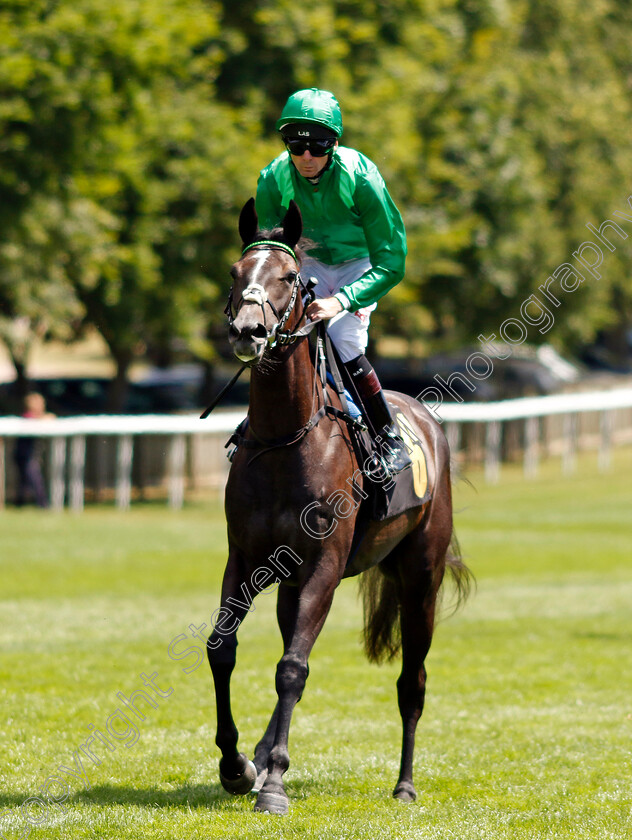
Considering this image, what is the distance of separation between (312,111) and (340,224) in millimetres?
601

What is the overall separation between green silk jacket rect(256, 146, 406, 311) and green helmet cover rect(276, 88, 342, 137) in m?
0.15

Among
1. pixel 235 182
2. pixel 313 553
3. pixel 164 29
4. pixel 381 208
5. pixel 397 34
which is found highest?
pixel 397 34

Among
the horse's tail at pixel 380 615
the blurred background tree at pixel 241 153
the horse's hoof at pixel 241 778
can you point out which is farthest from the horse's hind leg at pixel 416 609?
the blurred background tree at pixel 241 153

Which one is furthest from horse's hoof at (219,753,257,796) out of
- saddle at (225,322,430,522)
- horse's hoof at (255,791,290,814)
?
saddle at (225,322,430,522)

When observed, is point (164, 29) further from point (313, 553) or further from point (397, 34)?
point (313, 553)

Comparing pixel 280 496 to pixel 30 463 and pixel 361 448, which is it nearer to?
pixel 361 448

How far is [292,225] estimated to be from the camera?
5.33 metres

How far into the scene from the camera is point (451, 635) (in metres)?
11.1

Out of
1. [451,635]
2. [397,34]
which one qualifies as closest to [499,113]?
[397,34]

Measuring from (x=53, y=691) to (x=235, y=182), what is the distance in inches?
538

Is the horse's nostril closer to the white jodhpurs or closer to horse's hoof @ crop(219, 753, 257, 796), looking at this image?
the white jodhpurs

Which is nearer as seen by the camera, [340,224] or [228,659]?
[228,659]

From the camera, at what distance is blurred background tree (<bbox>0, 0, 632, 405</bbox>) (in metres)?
18.1

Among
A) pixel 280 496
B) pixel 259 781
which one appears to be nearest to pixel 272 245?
pixel 280 496
